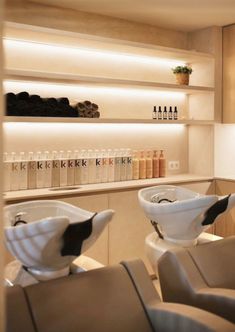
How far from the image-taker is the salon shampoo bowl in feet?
5.12

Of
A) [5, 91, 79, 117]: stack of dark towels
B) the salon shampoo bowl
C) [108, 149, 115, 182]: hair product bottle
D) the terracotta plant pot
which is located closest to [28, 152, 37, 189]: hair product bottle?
[5, 91, 79, 117]: stack of dark towels

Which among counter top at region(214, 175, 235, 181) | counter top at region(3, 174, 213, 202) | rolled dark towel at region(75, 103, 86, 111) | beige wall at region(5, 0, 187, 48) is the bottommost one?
counter top at region(3, 174, 213, 202)

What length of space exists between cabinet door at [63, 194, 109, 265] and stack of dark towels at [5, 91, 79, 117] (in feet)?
2.30

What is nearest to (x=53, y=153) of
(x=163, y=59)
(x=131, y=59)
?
(x=131, y=59)

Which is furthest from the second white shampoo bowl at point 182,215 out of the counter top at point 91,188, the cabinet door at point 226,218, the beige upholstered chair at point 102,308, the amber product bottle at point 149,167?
the cabinet door at point 226,218

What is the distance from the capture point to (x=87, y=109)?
3.42 meters

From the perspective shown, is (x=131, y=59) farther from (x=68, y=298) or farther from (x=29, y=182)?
(x=68, y=298)

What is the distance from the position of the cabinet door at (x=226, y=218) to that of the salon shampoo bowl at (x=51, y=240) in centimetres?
235

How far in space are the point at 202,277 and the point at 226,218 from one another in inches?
81.5

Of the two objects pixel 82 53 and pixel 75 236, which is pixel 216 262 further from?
pixel 82 53

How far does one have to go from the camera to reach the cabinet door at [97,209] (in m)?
3.21

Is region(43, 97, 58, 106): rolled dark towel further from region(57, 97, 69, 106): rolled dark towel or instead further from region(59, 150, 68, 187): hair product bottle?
region(59, 150, 68, 187): hair product bottle

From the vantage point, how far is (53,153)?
3469mm

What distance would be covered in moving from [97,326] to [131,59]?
2.88 meters
